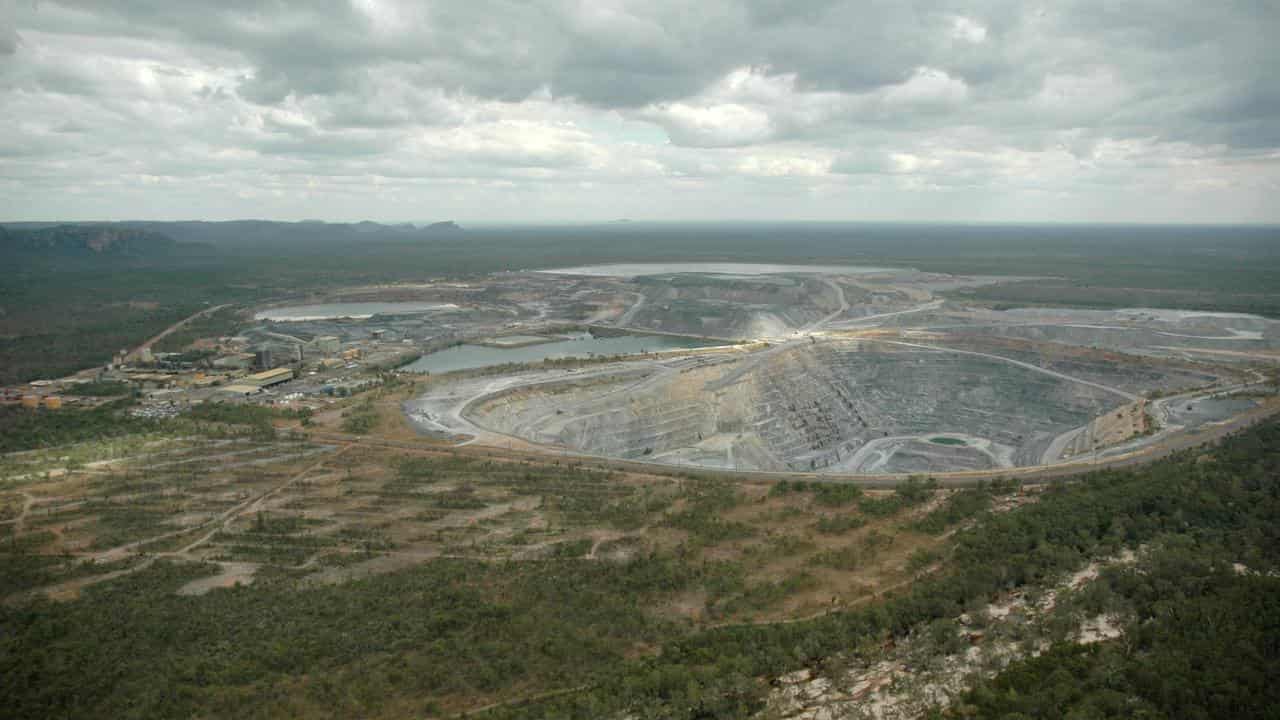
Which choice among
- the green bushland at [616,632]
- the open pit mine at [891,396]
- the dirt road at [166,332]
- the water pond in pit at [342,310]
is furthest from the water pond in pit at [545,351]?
the green bushland at [616,632]

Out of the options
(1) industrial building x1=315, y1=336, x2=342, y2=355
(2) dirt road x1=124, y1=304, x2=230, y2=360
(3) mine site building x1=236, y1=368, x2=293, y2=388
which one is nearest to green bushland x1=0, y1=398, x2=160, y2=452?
(3) mine site building x1=236, y1=368, x2=293, y2=388

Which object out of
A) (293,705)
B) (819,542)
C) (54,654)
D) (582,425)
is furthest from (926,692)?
(582,425)

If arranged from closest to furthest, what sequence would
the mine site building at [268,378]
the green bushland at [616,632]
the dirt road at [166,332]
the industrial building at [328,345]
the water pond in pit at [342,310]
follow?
1. the green bushland at [616,632]
2. the mine site building at [268,378]
3. the dirt road at [166,332]
4. the industrial building at [328,345]
5. the water pond in pit at [342,310]

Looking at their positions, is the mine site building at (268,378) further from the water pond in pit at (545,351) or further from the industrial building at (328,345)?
the industrial building at (328,345)

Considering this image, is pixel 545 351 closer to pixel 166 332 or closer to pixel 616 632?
pixel 166 332

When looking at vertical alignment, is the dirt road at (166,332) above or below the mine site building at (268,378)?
above

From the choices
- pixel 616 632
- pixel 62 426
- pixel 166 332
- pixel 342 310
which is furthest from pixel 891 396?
pixel 342 310
